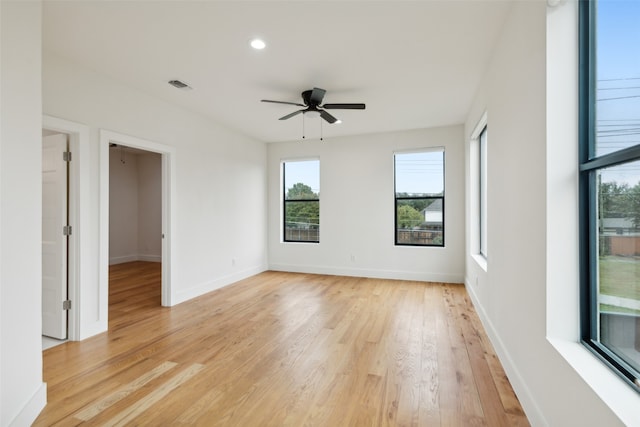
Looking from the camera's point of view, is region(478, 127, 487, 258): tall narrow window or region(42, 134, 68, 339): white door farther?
region(478, 127, 487, 258): tall narrow window

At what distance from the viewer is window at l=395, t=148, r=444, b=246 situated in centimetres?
560

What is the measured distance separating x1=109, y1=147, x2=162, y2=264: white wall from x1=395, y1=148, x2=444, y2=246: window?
579 centimetres

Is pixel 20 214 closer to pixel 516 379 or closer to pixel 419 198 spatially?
pixel 516 379

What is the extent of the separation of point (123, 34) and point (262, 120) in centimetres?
250

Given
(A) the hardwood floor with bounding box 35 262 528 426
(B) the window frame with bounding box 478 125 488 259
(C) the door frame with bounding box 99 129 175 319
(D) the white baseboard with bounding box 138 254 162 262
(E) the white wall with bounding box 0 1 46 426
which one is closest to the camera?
(E) the white wall with bounding box 0 1 46 426

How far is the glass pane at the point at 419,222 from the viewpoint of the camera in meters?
5.61

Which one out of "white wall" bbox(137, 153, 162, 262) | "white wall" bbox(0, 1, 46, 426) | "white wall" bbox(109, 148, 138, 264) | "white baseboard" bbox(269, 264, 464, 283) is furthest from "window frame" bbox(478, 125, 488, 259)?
"white wall" bbox(109, 148, 138, 264)

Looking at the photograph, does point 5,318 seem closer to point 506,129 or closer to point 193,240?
point 193,240

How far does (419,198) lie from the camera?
5.70 m

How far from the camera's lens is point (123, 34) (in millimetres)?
2561

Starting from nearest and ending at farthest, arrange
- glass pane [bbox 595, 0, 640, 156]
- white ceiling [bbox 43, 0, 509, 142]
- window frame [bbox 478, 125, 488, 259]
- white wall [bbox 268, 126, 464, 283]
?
1. glass pane [bbox 595, 0, 640, 156]
2. white ceiling [bbox 43, 0, 509, 142]
3. window frame [bbox 478, 125, 488, 259]
4. white wall [bbox 268, 126, 464, 283]

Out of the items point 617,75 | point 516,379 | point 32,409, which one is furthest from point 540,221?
point 32,409

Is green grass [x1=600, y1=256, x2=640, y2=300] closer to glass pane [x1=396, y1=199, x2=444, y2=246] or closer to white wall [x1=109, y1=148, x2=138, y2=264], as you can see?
glass pane [x1=396, y1=199, x2=444, y2=246]

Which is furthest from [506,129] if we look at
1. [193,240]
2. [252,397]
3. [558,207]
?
[193,240]
